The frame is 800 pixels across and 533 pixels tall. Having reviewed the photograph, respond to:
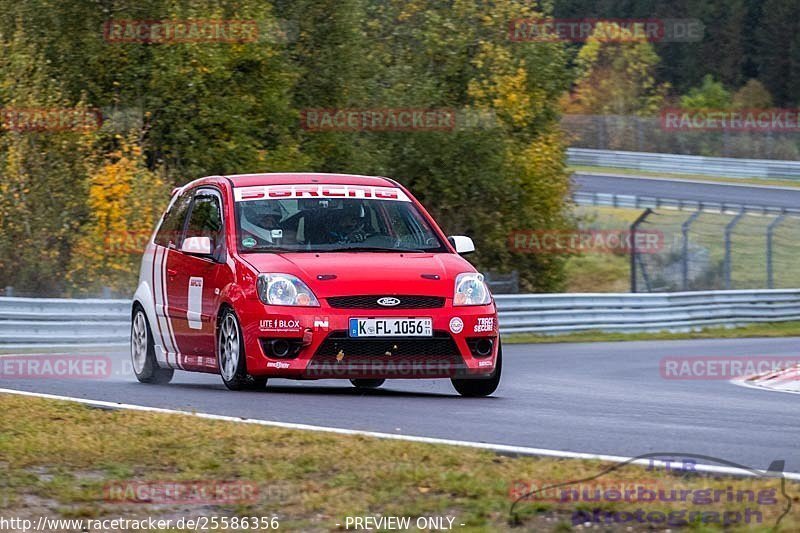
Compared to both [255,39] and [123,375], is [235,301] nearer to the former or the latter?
[123,375]

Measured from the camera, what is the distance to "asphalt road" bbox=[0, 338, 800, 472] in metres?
7.32

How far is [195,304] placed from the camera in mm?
10656

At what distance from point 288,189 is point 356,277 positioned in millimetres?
1335

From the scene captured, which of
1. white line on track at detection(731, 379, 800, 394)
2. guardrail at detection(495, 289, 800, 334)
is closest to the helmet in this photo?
white line on track at detection(731, 379, 800, 394)

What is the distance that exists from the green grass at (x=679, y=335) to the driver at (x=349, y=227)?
12.6 m

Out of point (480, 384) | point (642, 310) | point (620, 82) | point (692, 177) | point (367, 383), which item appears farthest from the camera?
point (620, 82)

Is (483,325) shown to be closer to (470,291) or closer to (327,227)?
(470,291)

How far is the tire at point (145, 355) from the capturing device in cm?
1165

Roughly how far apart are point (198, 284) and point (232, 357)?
0.90 metres

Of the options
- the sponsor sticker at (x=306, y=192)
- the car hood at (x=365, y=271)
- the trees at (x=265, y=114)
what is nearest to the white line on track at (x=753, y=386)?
the car hood at (x=365, y=271)

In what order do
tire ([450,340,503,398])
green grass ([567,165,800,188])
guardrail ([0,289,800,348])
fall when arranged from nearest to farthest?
tire ([450,340,503,398]), guardrail ([0,289,800,348]), green grass ([567,165,800,188])

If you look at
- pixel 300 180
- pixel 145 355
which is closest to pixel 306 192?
pixel 300 180

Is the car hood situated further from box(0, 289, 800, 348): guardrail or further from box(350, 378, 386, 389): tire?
box(0, 289, 800, 348): guardrail

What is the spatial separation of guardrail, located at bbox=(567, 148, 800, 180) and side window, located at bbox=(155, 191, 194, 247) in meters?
42.9
